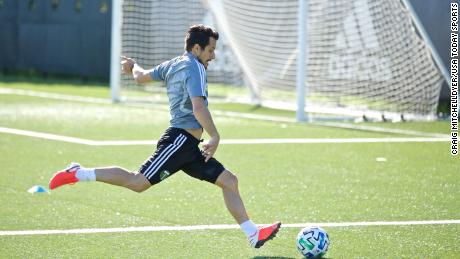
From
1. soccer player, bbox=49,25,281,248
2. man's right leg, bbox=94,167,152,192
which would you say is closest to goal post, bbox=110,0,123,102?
soccer player, bbox=49,25,281,248

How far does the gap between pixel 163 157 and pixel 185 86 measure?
56 centimetres

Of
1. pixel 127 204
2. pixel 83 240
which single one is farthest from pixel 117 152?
pixel 83 240

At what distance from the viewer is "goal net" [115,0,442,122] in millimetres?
16109

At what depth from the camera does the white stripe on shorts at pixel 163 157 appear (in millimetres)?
6957

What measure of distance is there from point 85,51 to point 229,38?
7.91 metres

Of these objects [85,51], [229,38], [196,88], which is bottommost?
[85,51]

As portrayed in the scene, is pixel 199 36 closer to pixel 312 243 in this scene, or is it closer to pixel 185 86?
pixel 185 86

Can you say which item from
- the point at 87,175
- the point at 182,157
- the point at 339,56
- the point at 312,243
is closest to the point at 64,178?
the point at 87,175

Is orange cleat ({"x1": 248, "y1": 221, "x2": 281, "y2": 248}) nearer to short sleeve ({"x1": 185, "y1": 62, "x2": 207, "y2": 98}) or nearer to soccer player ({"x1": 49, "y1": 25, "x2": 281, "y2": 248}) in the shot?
soccer player ({"x1": 49, "y1": 25, "x2": 281, "y2": 248})

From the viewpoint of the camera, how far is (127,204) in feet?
28.3

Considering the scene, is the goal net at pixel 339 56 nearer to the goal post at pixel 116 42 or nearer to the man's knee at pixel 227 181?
the goal post at pixel 116 42

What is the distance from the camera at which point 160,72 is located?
7.30 m

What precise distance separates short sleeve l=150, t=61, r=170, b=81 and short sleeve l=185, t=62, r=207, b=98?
16.3 inches

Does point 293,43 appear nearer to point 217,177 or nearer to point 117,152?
point 117,152
